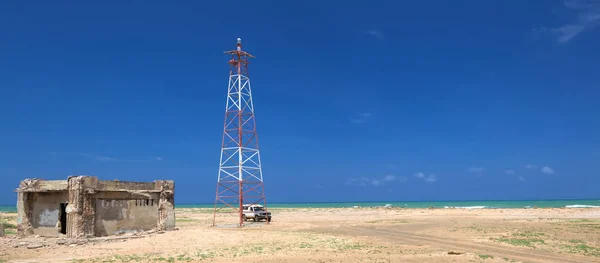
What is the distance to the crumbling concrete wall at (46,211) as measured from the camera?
29328 millimetres

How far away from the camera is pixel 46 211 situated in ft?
97.4

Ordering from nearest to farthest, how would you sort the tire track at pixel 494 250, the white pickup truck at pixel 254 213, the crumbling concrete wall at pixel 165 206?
the tire track at pixel 494 250, the crumbling concrete wall at pixel 165 206, the white pickup truck at pixel 254 213

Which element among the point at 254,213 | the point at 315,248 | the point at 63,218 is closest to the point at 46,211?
the point at 63,218

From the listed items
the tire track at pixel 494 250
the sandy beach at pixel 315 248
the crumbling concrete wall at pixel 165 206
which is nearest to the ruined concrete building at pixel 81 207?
the crumbling concrete wall at pixel 165 206

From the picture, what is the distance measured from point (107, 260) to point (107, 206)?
946 cm

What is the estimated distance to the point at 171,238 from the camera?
97.6ft

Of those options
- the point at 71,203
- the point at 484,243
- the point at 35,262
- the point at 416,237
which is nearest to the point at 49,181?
the point at 71,203

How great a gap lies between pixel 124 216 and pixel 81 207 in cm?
361

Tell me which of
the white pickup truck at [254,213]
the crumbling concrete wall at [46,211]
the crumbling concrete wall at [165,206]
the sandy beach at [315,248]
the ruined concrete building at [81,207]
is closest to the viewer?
the sandy beach at [315,248]

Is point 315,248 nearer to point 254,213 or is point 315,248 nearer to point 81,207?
point 81,207

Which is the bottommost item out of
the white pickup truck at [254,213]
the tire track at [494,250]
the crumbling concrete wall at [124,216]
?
the tire track at [494,250]

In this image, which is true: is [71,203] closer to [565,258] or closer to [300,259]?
[300,259]

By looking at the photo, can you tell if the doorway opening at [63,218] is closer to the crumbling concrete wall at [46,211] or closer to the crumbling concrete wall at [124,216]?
the crumbling concrete wall at [46,211]

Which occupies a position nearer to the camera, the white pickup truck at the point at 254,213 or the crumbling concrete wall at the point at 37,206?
the crumbling concrete wall at the point at 37,206
